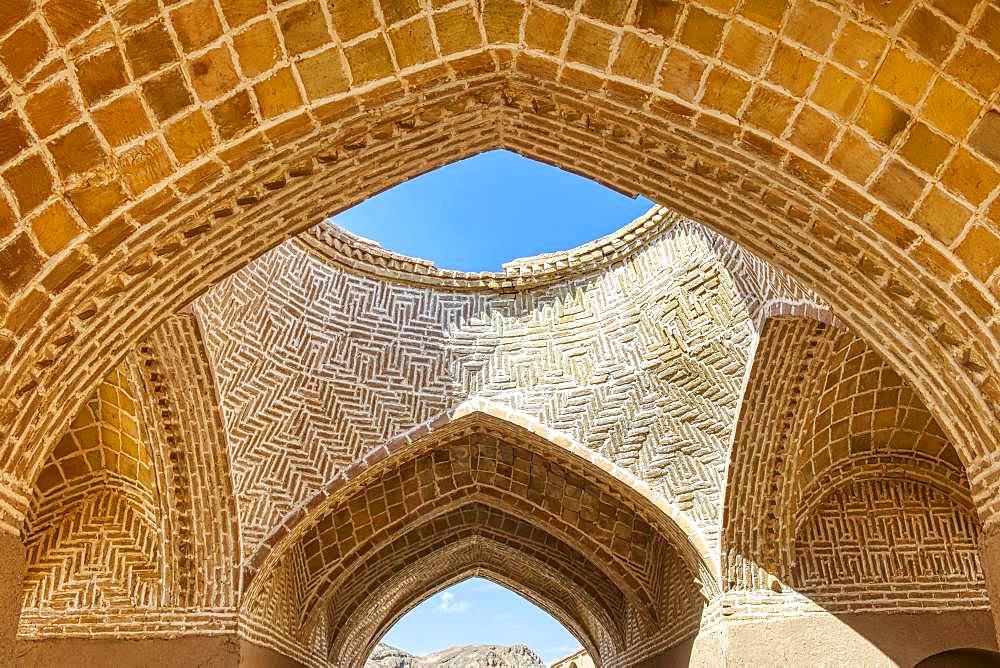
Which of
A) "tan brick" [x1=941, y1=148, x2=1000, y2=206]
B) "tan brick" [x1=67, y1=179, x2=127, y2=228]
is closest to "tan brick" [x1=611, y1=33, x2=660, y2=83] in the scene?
"tan brick" [x1=941, y1=148, x2=1000, y2=206]

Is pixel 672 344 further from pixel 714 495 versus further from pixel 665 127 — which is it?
pixel 665 127

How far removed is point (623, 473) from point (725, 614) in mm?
1540

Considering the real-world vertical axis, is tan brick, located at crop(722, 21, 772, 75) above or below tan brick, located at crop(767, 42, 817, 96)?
above

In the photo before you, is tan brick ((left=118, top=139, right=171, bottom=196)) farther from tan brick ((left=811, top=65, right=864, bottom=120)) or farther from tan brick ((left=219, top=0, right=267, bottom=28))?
tan brick ((left=811, top=65, right=864, bottom=120))

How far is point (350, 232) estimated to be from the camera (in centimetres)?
837

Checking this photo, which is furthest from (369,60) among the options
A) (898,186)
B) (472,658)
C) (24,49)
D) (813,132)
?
(472,658)

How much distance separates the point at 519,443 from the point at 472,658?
45.0 feet

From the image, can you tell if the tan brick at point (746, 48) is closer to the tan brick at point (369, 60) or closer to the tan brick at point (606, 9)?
the tan brick at point (606, 9)

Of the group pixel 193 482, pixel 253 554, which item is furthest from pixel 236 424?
pixel 253 554

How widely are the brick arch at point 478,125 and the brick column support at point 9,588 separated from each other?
16 cm

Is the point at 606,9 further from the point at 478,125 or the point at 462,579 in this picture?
the point at 462,579

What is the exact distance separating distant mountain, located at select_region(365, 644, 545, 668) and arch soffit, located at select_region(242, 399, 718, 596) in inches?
503

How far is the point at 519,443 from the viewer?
8.25 meters

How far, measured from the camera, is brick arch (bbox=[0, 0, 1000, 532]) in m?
2.76
